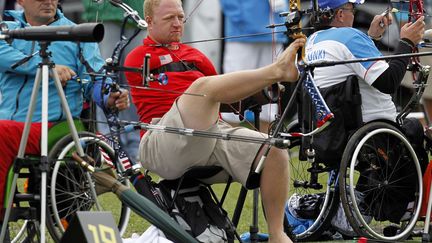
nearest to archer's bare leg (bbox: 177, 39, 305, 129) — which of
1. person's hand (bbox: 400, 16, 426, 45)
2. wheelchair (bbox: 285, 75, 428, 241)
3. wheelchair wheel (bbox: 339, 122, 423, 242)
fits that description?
wheelchair (bbox: 285, 75, 428, 241)

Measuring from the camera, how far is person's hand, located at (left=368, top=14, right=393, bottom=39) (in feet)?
22.8

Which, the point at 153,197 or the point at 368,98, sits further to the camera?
the point at 368,98

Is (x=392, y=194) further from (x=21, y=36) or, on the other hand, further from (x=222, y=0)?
(x=222, y=0)

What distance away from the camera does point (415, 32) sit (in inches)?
258

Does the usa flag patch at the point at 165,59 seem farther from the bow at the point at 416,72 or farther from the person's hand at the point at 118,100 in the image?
the bow at the point at 416,72

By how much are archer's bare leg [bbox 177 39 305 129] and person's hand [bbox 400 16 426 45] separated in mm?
1270

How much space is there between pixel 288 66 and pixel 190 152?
0.72 meters

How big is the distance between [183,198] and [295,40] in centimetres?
108

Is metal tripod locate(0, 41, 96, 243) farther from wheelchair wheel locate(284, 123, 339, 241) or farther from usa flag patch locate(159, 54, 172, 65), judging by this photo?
wheelchair wheel locate(284, 123, 339, 241)

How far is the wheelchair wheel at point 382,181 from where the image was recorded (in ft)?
20.8

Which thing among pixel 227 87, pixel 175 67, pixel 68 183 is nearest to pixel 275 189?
pixel 227 87

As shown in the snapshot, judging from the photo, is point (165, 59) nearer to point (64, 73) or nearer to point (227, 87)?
point (64, 73)

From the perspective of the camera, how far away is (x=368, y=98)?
6.57 metres

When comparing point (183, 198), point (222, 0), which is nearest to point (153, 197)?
point (183, 198)
